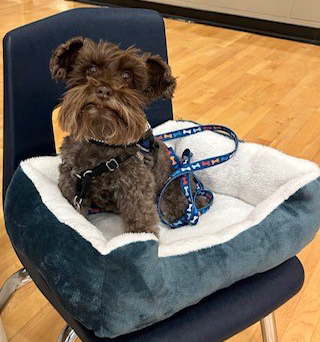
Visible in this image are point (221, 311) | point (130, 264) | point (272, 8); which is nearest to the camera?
point (130, 264)

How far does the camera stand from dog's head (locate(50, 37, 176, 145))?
0.95 m

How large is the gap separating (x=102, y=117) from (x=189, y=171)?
0.37m

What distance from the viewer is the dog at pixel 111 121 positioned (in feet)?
3.14

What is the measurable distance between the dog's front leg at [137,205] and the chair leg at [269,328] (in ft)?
1.14

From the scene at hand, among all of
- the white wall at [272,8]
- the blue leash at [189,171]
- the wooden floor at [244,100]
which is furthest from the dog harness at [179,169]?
the white wall at [272,8]

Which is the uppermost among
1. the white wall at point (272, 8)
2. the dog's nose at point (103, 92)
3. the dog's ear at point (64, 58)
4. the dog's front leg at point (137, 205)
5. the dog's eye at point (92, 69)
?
the dog's ear at point (64, 58)

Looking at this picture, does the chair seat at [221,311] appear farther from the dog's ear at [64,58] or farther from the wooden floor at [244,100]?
the wooden floor at [244,100]

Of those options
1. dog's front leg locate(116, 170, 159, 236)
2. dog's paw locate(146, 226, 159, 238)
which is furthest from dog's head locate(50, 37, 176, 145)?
dog's paw locate(146, 226, 159, 238)

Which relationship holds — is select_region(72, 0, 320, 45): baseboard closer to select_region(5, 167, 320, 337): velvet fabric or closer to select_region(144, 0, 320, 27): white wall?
select_region(144, 0, 320, 27): white wall

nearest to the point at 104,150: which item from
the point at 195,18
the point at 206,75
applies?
the point at 206,75

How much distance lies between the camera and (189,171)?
4.11 ft

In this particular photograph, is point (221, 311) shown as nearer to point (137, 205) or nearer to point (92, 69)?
point (137, 205)

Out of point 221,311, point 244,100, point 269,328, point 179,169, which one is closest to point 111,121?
point 179,169

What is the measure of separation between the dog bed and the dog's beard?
156 millimetres
